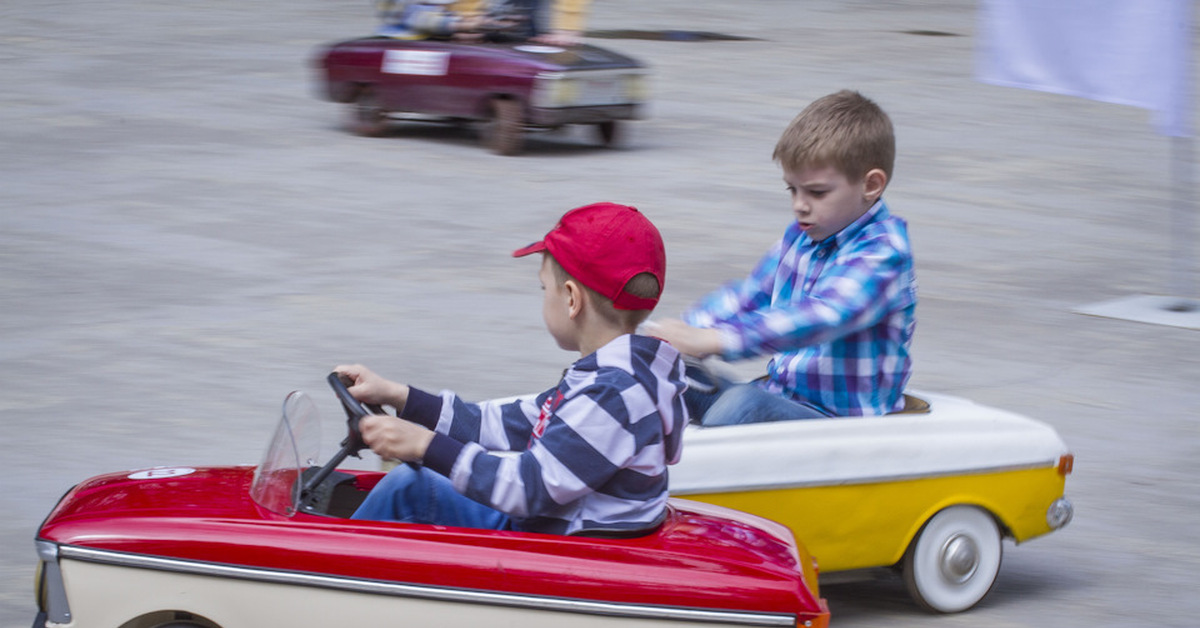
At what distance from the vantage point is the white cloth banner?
23.1ft

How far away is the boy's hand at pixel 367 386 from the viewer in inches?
114

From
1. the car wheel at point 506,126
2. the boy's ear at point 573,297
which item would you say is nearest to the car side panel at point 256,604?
the boy's ear at point 573,297

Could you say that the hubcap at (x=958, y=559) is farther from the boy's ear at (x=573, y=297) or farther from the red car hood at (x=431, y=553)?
the boy's ear at (x=573, y=297)

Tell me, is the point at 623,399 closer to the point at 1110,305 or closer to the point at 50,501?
the point at 50,501

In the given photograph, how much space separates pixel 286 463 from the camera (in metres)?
2.86

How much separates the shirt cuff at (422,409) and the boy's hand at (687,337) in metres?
0.56

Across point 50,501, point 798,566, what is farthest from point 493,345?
point 798,566

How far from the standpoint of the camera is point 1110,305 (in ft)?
24.1

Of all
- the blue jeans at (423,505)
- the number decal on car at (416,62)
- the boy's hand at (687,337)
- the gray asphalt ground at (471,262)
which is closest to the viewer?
the blue jeans at (423,505)

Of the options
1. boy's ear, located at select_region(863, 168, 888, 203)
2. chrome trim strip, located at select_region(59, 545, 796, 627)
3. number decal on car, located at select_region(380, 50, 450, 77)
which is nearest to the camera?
chrome trim strip, located at select_region(59, 545, 796, 627)

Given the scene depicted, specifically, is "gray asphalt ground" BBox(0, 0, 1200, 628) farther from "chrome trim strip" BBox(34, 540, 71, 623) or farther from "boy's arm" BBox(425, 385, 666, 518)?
"boy's arm" BBox(425, 385, 666, 518)

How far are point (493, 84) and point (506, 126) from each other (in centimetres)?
35

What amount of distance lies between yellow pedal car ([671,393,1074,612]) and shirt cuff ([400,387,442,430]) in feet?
2.15

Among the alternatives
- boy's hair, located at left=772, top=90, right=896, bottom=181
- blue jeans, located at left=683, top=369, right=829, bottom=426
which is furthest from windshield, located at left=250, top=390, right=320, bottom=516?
boy's hair, located at left=772, top=90, right=896, bottom=181
